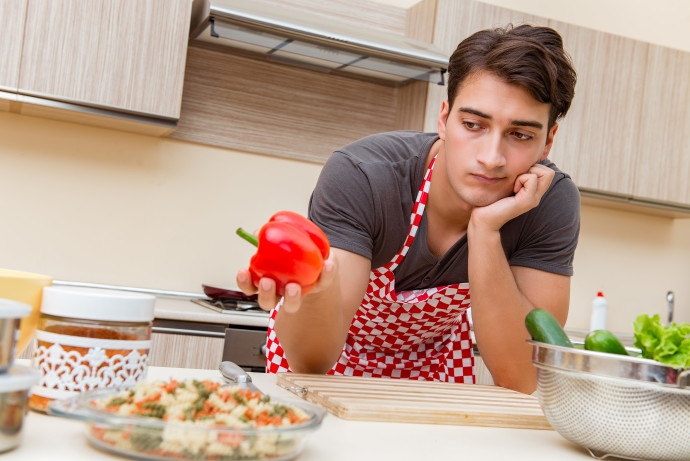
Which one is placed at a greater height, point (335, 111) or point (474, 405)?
point (335, 111)

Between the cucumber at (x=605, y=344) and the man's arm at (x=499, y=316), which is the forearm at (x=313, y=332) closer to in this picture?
the man's arm at (x=499, y=316)

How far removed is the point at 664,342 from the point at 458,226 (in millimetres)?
831

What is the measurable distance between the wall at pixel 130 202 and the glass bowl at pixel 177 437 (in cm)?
204

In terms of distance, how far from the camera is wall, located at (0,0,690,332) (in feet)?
8.14

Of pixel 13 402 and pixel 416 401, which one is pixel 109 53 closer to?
pixel 416 401

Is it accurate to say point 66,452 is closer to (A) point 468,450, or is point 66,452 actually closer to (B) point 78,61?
(A) point 468,450

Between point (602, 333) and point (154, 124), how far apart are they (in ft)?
6.00

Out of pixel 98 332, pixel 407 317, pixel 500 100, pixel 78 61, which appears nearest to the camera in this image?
pixel 98 332

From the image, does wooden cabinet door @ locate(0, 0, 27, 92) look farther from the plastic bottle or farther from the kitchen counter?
the plastic bottle

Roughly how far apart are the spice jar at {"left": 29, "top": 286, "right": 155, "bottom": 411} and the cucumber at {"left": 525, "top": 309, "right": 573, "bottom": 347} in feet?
1.44

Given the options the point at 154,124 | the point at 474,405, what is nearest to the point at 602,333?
the point at 474,405

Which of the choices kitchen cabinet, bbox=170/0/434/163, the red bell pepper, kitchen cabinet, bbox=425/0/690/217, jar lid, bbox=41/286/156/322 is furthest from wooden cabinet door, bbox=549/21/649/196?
jar lid, bbox=41/286/156/322

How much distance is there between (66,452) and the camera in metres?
0.62

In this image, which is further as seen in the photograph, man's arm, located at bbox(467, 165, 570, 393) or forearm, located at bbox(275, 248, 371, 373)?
man's arm, located at bbox(467, 165, 570, 393)
